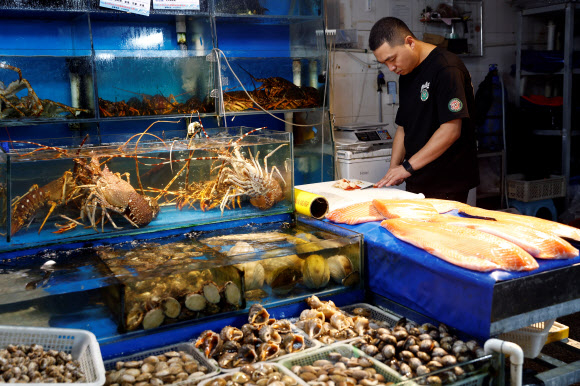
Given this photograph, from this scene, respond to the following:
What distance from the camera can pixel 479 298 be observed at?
1798mm

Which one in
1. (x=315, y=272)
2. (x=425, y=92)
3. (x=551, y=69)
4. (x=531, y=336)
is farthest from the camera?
(x=551, y=69)

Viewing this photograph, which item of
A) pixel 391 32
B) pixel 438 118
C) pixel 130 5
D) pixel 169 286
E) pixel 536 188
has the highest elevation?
pixel 130 5

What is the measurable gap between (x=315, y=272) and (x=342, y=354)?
0.41m

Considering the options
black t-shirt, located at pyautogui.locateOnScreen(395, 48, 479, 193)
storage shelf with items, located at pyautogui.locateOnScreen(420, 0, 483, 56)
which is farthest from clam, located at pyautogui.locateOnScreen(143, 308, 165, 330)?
storage shelf with items, located at pyautogui.locateOnScreen(420, 0, 483, 56)

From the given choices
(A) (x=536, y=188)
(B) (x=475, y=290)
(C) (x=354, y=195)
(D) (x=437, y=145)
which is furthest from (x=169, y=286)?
(A) (x=536, y=188)

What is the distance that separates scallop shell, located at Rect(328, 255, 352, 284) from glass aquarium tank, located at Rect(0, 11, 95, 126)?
2572 millimetres

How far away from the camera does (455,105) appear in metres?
3.41

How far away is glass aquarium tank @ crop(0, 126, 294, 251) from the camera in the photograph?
6.89 feet

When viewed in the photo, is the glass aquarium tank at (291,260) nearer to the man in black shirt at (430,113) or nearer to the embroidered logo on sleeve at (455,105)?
the man in black shirt at (430,113)

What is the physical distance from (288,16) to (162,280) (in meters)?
3.26

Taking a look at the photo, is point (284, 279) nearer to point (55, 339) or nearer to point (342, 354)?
point (342, 354)

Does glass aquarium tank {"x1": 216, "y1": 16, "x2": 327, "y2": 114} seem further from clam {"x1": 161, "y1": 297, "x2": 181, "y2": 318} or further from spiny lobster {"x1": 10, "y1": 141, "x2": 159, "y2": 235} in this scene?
clam {"x1": 161, "y1": 297, "x2": 181, "y2": 318}

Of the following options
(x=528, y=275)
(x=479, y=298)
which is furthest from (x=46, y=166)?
(x=528, y=275)

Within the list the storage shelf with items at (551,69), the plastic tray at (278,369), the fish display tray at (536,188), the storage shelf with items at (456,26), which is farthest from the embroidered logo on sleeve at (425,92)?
the storage shelf with items at (551,69)
